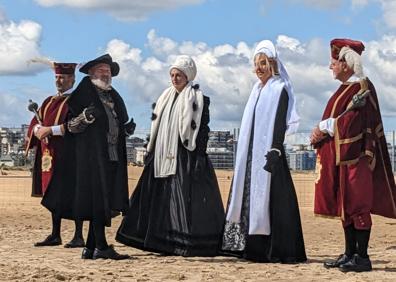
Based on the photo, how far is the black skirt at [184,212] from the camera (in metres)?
8.84

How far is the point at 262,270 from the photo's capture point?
26.1 ft

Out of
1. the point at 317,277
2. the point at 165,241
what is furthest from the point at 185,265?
the point at 317,277

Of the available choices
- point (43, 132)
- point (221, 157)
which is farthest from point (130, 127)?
point (221, 157)

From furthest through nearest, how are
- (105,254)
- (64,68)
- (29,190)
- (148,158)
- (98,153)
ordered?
(29,190) → (64,68) → (148,158) → (105,254) → (98,153)

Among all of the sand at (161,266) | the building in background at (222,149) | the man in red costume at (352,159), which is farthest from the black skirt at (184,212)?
the building in background at (222,149)

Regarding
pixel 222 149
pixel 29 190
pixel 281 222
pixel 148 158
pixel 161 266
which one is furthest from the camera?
pixel 222 149

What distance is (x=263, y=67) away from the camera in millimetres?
8617

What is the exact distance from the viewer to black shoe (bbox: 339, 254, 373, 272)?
7730 mm

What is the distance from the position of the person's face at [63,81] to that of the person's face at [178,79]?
1.73 m

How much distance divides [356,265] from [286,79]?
195 cm

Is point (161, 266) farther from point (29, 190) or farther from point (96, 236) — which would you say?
point (29, 190)

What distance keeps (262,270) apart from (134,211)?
1.77 meters

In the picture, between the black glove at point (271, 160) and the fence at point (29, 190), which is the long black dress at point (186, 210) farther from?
the fence at point (29, 190)

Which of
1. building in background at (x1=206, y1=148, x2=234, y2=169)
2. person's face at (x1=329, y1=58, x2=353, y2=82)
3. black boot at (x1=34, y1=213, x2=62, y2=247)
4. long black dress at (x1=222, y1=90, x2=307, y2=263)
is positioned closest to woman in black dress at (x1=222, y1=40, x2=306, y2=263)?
long black dress at (x1=222, y1=90, x2=307, y2=263)
